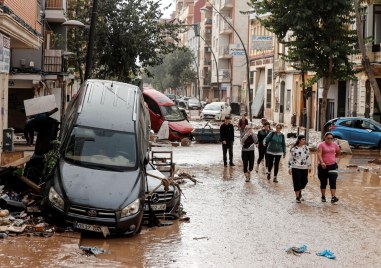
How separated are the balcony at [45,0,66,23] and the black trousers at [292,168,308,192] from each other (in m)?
24.4

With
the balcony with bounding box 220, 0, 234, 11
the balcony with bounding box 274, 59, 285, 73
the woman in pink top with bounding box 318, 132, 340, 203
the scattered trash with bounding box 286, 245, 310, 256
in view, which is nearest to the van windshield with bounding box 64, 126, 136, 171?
the scattered trash with bounding box 286, 245, 310, 256

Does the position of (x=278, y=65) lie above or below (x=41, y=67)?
above

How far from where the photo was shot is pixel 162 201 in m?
13.9

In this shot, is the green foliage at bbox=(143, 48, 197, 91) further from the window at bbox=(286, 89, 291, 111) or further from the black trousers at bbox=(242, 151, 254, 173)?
the black trousers at bbox=(242, 151, 254, 173)

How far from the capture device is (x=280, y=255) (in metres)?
11.1

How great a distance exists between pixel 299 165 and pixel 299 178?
305 millimetres

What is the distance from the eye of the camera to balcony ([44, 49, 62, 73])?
118 feet

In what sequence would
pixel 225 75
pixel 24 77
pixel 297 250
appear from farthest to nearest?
pixel 225 75, pixel 24 77, pixel 297 250

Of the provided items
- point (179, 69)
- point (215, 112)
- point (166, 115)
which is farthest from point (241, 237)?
point (179, 69)

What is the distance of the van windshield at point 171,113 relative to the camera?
36.9 meters

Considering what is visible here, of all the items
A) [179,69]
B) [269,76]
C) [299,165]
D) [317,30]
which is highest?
[179,69]

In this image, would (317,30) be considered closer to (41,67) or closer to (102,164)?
(41,67)

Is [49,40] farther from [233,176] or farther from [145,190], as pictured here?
[145,190]

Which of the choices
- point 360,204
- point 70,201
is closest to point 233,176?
point 360,204
